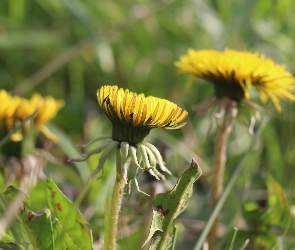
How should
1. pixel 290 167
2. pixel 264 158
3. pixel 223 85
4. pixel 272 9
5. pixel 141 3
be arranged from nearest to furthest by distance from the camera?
pixel 223 85 < pixel 290 167 < pixel 264 158 < pixel 272 9 < pixel 141 3

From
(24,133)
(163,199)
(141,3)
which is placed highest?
(141,3)

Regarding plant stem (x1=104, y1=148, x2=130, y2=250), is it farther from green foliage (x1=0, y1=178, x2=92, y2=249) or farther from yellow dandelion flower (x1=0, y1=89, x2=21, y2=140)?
yellow dandelion flower (x1=0, y1=89, x2=21, y2=140)

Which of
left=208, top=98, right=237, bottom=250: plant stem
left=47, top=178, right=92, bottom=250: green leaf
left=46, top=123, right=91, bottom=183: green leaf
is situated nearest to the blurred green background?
left=46, top=123, right=91, bottom=183: green leaf

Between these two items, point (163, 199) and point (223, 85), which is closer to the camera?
point (163, 199)

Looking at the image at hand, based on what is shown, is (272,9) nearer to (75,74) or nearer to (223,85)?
(75,74)

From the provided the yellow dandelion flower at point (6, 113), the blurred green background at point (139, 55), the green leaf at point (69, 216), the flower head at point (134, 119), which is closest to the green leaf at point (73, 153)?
the blurred green background at point (139, 55)

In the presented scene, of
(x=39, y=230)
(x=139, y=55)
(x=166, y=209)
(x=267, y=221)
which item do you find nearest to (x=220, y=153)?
(x=267, y=221)

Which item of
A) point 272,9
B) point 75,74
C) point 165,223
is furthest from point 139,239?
point 272,9
